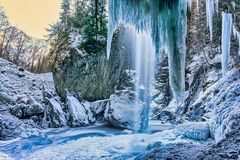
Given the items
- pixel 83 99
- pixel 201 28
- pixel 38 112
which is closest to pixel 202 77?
pixel 201 28

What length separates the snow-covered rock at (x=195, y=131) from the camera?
7395mm

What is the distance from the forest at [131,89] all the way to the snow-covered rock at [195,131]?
0.02 metres

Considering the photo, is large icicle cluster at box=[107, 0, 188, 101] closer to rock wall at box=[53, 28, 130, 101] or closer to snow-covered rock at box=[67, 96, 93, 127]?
snow-covered rock at box=[67, 96, 93, 127]

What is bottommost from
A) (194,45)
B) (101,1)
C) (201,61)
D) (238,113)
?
(238,113)

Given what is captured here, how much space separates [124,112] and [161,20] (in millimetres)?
8190

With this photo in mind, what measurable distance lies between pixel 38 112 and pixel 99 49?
7.87 m

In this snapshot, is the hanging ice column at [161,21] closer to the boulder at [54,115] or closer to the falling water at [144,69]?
the boulder at [54,115]

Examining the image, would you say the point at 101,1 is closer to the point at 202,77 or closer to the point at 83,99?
the point at 83,99

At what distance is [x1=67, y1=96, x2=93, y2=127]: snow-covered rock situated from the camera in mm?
14008

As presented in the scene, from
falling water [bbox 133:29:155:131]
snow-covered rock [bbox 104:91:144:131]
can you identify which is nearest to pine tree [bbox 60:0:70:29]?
falling water [bbox 133:29:155:131]

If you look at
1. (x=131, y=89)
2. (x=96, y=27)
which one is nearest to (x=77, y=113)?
(x=131, y=89)

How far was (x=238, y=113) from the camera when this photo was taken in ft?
17.9

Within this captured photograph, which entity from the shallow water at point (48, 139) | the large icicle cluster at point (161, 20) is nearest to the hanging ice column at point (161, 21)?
the large icicle cluster at point (161, 20)

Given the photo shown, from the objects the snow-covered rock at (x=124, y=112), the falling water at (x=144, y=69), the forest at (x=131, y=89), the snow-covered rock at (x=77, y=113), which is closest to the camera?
the forest at (x=131, y=89)
